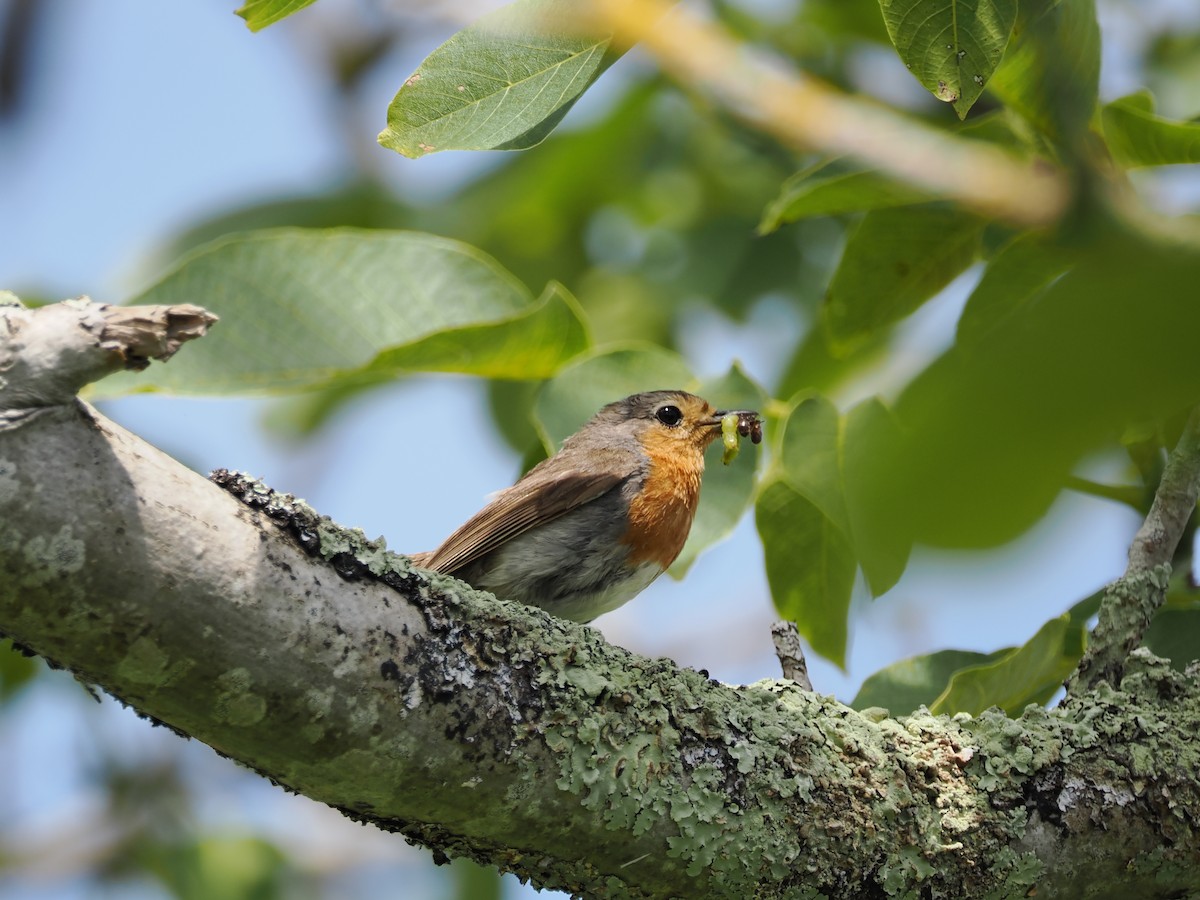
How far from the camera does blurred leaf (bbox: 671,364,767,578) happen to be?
329 centimetres

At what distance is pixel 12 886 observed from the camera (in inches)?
287

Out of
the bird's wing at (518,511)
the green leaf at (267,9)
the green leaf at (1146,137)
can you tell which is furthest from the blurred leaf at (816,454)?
the green leaf at (267,9)

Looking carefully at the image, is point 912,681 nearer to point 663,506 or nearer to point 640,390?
point 640,390

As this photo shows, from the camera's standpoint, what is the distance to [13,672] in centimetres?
489

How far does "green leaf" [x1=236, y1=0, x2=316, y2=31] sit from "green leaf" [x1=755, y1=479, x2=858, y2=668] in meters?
1.74

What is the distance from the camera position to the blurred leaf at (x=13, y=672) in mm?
4867

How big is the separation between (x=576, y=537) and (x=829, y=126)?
2019 mm

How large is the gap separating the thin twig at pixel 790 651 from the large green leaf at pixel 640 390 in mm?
310

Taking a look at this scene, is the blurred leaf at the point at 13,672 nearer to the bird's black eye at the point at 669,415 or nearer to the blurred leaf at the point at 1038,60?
the bird's black eye at the point at 669,415

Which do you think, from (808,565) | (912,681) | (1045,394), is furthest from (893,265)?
(1045,394)

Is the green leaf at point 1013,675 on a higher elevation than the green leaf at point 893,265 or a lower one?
lower

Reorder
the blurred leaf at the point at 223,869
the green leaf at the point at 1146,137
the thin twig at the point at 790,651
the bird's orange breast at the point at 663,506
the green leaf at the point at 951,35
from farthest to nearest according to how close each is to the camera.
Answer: the blurred leaf at the point at 223,869 < the bird's orange breast at the point at 663,506 < the thin twig at the point at 790,651 < the green leaf at the point at 1146,137 < the green leaf at the point at 951,35

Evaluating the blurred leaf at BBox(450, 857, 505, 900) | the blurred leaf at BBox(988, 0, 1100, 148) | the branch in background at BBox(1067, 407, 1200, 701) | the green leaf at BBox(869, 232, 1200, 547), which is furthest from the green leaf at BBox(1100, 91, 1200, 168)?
the blurred leaf at BBox(450, 857, 505, 900)

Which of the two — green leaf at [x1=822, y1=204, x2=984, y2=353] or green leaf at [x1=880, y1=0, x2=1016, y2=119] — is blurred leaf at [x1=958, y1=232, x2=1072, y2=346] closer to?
green leaf at [x1=822, y1=204, x2=984, y2=353]
